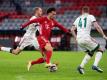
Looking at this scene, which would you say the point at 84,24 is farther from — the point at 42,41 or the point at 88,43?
the point at 42,41

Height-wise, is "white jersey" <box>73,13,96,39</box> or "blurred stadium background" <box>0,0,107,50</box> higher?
"white jersey" <box>73,13,96,39</box>

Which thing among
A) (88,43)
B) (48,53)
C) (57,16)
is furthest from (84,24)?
(57,16)

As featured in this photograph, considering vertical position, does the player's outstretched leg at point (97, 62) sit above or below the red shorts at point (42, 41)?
below

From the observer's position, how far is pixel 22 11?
39438 mm

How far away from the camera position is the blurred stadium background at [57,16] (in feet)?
111

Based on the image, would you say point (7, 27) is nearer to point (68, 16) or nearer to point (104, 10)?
point (68, 16)

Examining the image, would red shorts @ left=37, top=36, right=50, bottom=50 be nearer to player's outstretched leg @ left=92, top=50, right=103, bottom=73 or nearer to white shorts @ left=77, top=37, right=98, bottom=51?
white shorts @ left=77, top=37, right=98, bottom=51

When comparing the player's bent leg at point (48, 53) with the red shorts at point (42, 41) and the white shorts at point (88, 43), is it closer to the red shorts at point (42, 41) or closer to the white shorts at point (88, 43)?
the red shorts at point (42, 41)

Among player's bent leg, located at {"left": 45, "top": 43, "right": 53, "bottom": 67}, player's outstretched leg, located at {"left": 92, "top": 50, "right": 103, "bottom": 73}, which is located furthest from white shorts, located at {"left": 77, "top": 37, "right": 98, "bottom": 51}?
player's bent leg, located at {"left": 45, "top": 43, "right": 53, "bottom": 67}

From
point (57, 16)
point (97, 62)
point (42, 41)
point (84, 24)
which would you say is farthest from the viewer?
point (57, 16)

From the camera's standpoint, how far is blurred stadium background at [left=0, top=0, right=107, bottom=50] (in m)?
33.9

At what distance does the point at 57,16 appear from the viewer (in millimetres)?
37875

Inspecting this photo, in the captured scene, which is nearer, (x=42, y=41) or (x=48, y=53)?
(x=48, y=53)

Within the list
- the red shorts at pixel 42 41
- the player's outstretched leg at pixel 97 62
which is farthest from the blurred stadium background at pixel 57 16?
the player's outstretched leg at pixel 97 62
